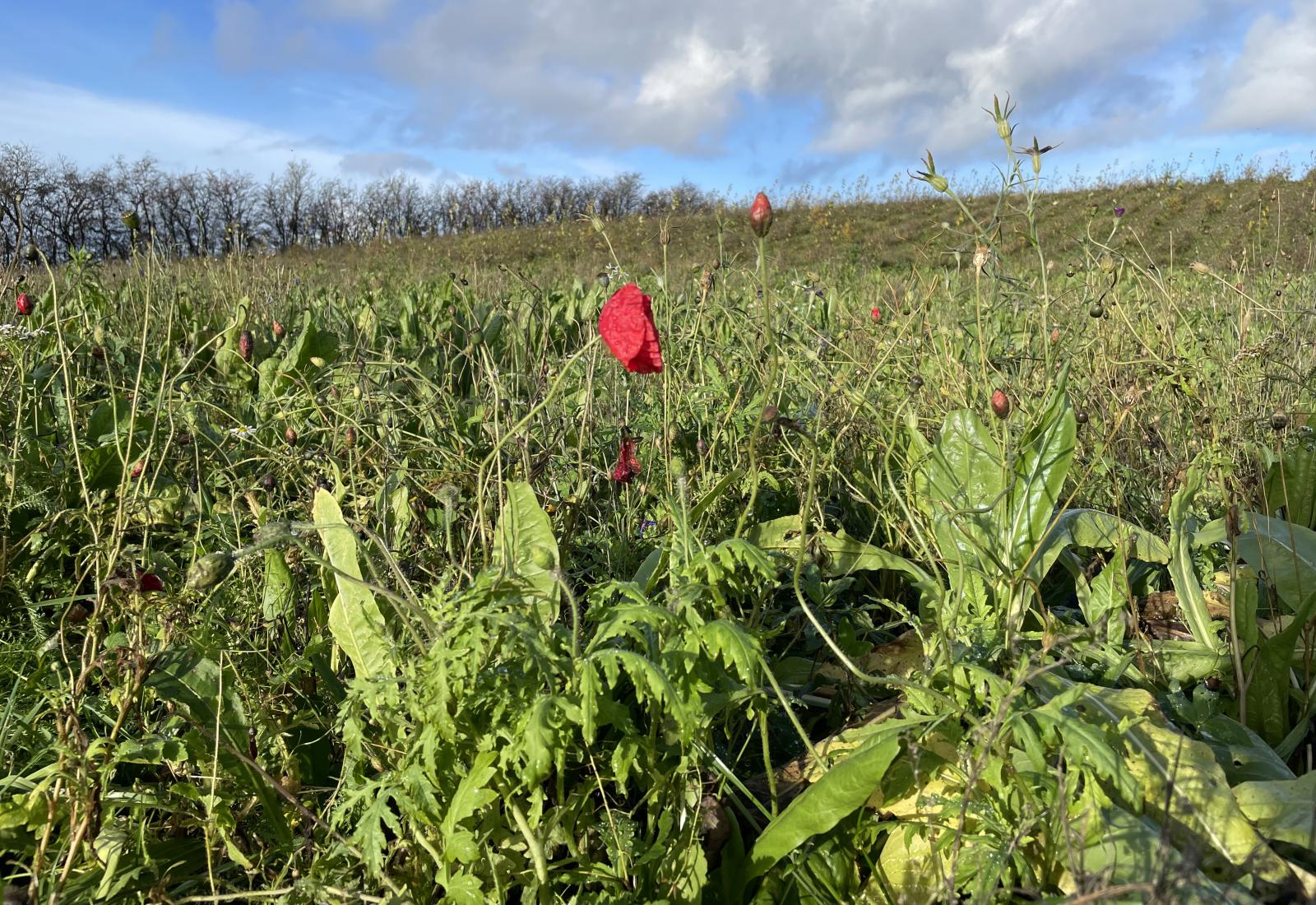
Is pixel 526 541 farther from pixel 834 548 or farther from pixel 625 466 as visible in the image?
pixel 834 548

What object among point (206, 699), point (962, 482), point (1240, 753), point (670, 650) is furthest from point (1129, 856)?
point (206, 699)

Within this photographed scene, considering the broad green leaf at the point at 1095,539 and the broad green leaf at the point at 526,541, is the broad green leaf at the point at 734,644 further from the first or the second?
the broad green leaf at the point at 1095,539

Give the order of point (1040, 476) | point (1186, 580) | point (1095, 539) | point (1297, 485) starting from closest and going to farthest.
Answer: point (1186, 580), point (1040, 476), point (1095, 539), point (1297, 485)

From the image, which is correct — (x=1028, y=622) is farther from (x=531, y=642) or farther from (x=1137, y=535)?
(x=531, y=642)

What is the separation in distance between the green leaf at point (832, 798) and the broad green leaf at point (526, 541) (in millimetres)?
469

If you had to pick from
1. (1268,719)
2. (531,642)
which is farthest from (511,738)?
(1268,719)

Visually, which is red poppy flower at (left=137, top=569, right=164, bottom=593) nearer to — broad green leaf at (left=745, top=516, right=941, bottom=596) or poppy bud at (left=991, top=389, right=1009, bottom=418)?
broad green leaf at (left=745, top=516, right=941, bottom=596)

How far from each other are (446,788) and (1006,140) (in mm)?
1405

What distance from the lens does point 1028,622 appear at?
1.69 meters

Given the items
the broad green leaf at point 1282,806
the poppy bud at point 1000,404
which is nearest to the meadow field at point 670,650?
the broad green leaf at point 1282,806

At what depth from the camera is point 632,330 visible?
1224mm

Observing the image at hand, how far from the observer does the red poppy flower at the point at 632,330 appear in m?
1.22

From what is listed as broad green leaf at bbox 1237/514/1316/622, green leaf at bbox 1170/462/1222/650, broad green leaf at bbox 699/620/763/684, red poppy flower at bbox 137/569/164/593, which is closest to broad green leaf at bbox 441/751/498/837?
broad green leaf at bbox 699/620/763/684

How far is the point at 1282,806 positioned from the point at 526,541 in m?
1.10
